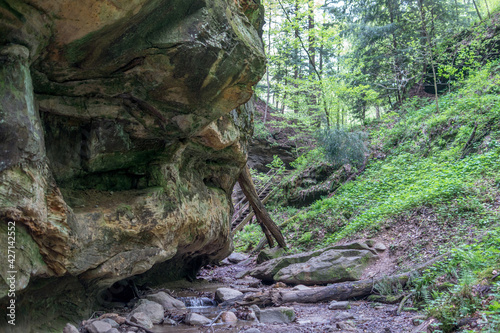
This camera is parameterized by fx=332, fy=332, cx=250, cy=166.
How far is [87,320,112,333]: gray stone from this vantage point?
4723mm

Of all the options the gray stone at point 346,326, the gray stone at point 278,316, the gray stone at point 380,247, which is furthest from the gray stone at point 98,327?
the gray stone at point 380,247

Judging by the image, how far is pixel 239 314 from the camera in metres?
6.31

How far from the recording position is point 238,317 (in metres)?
6.23

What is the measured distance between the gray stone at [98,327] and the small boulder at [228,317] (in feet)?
6.53

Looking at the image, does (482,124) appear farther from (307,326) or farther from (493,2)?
(493,2)

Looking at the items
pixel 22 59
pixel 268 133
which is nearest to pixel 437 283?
pixel 22 59

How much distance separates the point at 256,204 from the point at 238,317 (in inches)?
190

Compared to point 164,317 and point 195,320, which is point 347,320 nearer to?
point 195,320

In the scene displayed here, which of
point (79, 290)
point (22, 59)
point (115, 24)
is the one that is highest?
point (115, 24)

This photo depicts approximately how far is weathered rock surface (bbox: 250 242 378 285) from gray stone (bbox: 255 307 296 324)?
214 cm

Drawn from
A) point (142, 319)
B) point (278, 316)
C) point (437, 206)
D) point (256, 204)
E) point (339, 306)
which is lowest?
point (339, 306)

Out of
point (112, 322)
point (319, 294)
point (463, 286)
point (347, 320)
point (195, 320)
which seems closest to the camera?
point (463, 286)

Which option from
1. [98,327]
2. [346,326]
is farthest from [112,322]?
[346,326]

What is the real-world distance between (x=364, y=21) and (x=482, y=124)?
11.6 meters
